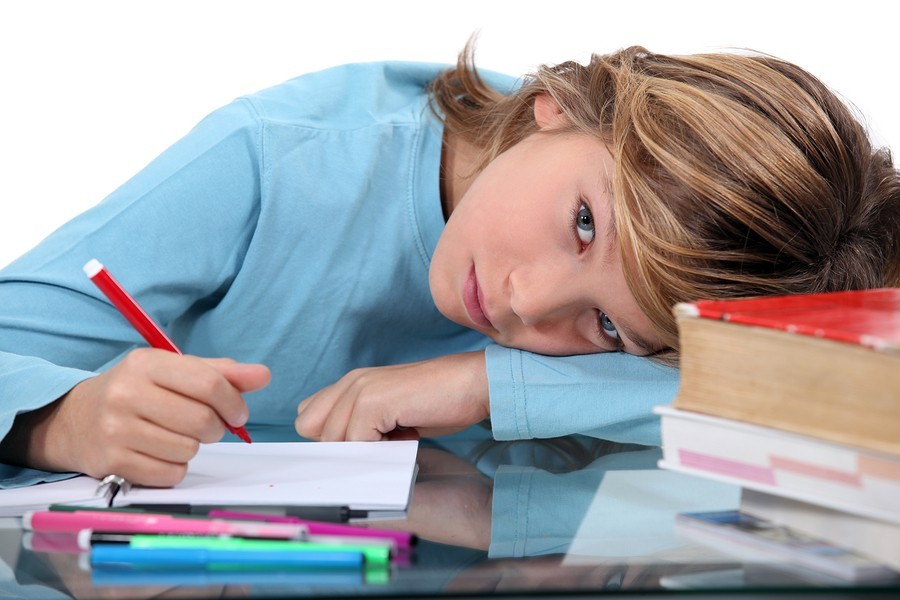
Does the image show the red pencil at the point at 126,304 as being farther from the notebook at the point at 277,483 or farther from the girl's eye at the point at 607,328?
the girl's eye at the point at 607,328

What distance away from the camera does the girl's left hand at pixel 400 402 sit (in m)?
0.72

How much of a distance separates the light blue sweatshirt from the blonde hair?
0.35ft

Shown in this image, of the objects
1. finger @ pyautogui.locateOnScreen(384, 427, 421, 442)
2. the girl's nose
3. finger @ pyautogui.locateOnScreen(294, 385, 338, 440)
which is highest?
the girl's nose

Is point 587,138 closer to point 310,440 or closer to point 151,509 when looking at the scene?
point 310,440

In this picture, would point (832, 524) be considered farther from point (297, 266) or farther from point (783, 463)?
point (297, 266)

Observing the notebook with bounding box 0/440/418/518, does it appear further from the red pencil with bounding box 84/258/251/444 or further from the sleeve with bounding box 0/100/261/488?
the sleeve with bounding box 0/100/261/488

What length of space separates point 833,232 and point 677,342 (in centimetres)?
15

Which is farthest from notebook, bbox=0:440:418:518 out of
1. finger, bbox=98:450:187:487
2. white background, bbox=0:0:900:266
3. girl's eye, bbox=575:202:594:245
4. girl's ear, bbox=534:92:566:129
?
white background, bbox=0:0:900:266

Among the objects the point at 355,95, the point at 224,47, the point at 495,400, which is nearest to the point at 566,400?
the point at 495,400

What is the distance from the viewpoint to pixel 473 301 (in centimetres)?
82

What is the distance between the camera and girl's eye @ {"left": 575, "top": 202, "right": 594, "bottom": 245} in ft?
2.50

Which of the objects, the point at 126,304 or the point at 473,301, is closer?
the point at 126,304

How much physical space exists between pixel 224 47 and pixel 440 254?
33.1 inches

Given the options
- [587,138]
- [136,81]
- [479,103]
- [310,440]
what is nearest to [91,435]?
[310,440]
